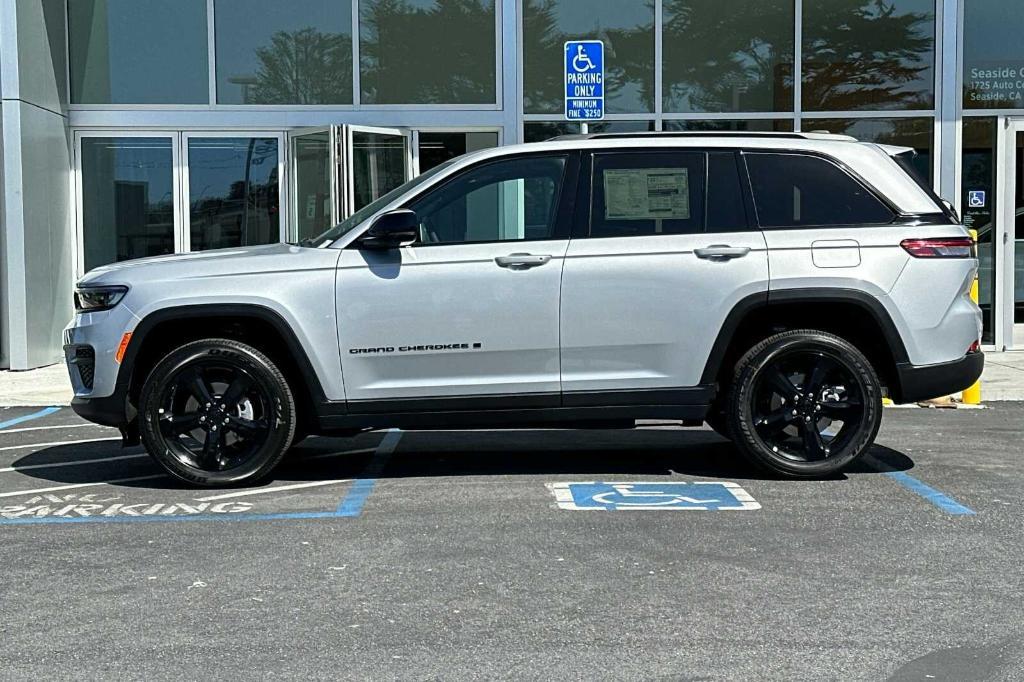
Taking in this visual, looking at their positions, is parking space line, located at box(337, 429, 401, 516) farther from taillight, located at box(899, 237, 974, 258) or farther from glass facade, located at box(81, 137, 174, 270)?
glass facade, located at box(81, 137, 174, 270)

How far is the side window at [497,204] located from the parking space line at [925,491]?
7.84ft

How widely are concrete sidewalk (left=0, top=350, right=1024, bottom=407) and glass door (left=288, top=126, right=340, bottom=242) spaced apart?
316cm

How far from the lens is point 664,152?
23.1 ft

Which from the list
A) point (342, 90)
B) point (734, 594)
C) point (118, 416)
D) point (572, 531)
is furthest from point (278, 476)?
point (342, 90)

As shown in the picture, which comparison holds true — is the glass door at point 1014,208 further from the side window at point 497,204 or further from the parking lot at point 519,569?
the side window at point 497,204

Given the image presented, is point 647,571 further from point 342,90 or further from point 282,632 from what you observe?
point 342,90

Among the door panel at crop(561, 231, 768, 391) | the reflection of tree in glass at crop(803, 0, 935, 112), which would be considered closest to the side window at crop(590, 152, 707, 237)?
the door panel at crop(561, 231, 768, 391)

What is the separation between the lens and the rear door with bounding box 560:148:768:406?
6.75 meters

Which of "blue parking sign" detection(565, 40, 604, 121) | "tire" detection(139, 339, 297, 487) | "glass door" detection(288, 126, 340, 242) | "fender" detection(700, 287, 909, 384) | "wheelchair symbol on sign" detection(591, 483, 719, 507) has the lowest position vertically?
"wheelchair symbol on sign" detection(591, 483, 719, 507)

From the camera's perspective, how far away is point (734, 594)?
4742 millimetres

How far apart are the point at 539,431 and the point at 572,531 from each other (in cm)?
337

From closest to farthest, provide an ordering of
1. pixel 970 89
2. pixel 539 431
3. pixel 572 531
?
pixel 572 531
pixel 539 431
pixel 970 89

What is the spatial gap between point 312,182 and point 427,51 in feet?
6.65

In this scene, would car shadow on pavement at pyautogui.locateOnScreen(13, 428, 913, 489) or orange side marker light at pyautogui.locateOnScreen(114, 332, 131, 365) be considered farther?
car shadow on pavement at pyautogui.locateOnScreen(13, 428, 913, 489)
